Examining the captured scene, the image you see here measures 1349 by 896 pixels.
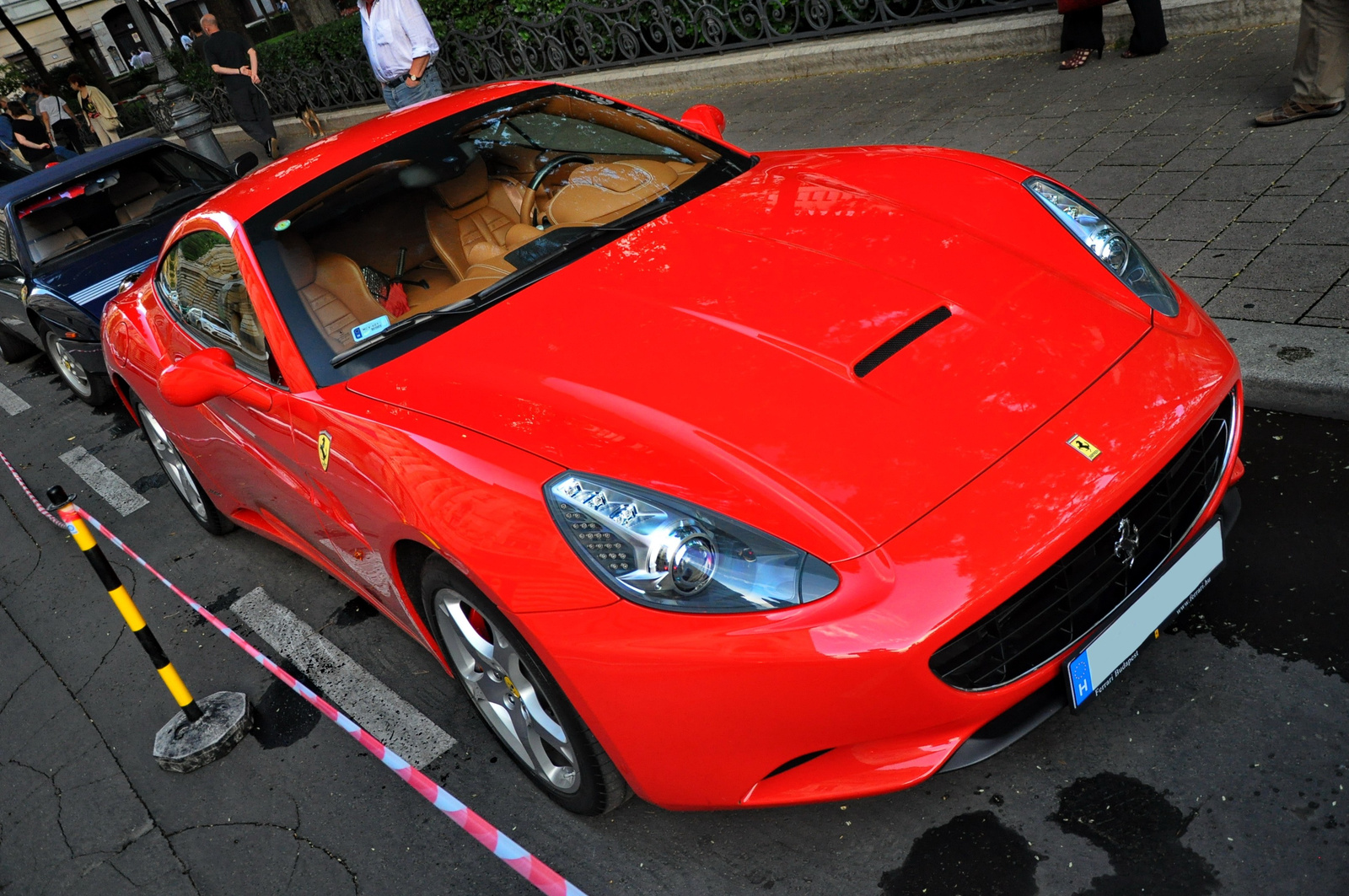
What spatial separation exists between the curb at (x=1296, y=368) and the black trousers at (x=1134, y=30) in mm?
3809

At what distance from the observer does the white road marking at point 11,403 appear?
7.36m

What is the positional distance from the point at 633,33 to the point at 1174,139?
6.49 meters

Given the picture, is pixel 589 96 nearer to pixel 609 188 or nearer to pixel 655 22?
pixel 609 188

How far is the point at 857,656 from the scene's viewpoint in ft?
6.41

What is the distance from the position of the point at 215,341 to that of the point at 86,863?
1591mm

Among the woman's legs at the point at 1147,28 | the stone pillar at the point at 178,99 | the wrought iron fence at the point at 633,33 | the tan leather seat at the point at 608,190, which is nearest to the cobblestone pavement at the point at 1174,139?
the woman's legs at the point at 1147,28

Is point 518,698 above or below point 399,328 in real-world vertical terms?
below

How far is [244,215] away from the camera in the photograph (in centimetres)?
324

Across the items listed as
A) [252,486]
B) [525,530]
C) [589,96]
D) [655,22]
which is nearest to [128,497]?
[252,486]

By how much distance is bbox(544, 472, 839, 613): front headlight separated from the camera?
2039mm

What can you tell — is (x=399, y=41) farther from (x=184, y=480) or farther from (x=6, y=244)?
(x=184, y=480)

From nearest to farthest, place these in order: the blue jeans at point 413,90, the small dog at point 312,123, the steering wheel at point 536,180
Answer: the steering wheel at point 536,180
the blue jeans at point 413,90
the small dog at point 312,123

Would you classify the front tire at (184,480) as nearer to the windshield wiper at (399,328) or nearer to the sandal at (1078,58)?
the windshield wiper at (399,328)

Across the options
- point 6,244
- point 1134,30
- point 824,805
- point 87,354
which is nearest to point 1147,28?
point 1134,30
